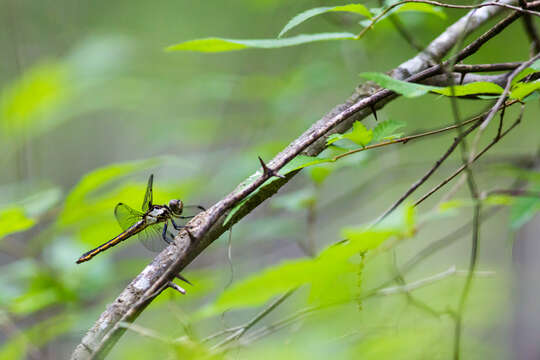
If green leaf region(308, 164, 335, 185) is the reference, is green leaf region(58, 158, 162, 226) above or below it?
above

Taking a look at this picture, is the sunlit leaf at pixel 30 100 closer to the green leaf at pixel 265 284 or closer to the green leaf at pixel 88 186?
the green leaf at pixel 88 186

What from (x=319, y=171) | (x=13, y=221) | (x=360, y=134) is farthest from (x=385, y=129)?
(x=13, y=221)

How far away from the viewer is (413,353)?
0.92 m

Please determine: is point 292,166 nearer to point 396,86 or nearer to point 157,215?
point 396,86

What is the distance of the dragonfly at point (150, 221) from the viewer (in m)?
1.51

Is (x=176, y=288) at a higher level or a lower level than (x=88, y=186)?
lower

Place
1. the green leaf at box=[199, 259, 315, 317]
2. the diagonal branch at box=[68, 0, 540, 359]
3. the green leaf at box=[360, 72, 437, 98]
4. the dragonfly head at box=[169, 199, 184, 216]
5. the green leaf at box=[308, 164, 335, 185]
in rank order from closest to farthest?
1. the green leaf at box=[199, 259, 315, 317]
2. the green leaf at box=[360, 72, 437, 98]
3. the diagonal branch at box=[68, 0, 540, 359]
4. the dragonfly head at box=[169, 199, 184, 216]
5. the green leaf at box=[308, 164, 335, 185]

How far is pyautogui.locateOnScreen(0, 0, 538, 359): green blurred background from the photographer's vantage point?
1.19m

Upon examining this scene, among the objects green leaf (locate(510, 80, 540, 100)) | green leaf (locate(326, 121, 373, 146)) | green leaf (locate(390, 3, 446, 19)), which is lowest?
green leaf (locate(510, 80, 540, 100))

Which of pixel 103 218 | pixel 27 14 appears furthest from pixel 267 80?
pixel 27 14

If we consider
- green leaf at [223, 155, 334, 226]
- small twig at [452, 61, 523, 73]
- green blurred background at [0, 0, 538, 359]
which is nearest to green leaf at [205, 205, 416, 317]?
green blurred background at [0, 0, 538, 359]

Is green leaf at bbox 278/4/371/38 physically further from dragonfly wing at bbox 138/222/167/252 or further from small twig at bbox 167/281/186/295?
dragonfly wing at bbox 138/222/167/252

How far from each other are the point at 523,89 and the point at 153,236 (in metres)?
1.13

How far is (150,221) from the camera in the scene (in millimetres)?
1544
